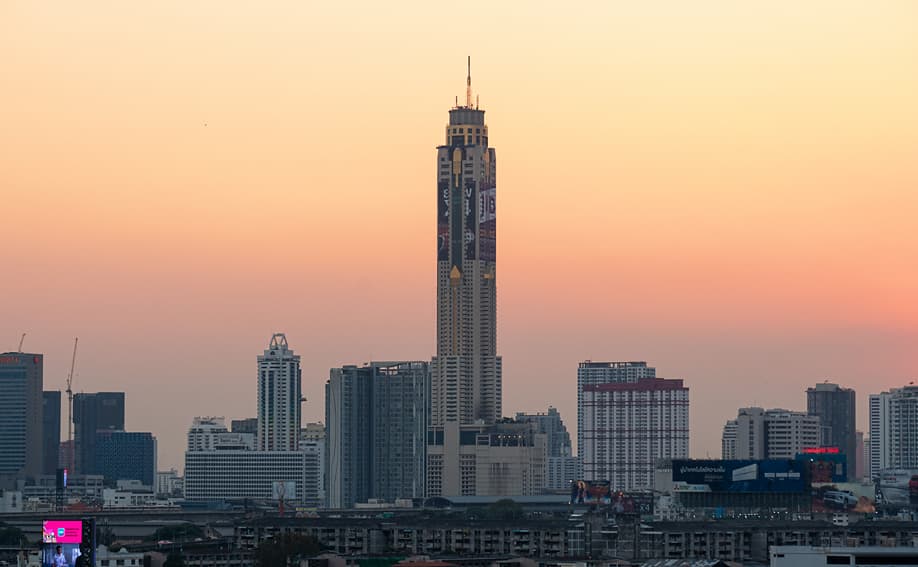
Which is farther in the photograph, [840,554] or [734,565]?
[734,565]

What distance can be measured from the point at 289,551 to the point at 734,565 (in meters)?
42.6

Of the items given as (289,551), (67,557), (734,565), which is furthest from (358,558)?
(67,557)

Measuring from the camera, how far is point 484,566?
18375 centimetres

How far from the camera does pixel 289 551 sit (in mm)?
197375

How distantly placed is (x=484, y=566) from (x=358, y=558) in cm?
1319

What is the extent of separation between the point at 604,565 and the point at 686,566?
28.9 m

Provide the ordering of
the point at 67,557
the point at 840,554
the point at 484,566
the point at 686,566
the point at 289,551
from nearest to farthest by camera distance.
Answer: the point at 840,554 < the point at 67,557 < the point at 686,566 < the point at 484,566 < the point at 289,551

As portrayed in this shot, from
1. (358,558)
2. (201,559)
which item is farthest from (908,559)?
(201,559)

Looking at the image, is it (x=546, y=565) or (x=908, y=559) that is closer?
(x=908, y=559)

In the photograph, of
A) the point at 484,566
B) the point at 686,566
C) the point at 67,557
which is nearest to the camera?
the point at 67,557

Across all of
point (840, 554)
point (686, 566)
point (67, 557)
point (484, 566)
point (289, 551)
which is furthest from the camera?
point (289, 551)

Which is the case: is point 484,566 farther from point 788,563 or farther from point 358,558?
point 788,563

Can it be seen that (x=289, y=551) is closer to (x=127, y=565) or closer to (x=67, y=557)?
(x=127, y=565)

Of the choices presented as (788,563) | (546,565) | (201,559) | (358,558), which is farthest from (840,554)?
(201,559)
